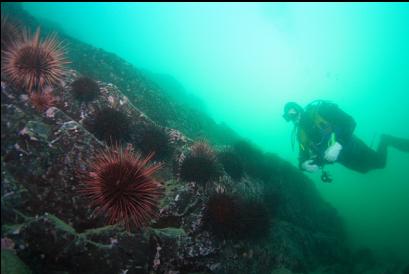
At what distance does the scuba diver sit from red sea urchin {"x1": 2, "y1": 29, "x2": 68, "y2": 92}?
33.1 ft

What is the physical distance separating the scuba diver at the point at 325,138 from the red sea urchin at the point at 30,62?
33.1 ft

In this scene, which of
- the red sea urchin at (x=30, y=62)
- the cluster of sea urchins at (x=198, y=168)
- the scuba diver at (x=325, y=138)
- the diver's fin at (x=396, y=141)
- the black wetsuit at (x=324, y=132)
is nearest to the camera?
the red sea urchin at (x=30, y=62)

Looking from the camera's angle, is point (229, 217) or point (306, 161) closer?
point (229, 217)

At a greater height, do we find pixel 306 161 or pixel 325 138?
pixel 325 138

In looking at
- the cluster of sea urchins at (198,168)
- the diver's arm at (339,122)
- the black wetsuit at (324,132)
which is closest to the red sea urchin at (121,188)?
the cluster of sea urchins at (198,168)

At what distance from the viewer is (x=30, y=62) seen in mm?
5387

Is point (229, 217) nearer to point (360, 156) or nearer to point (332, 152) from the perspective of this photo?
point (332, 152)

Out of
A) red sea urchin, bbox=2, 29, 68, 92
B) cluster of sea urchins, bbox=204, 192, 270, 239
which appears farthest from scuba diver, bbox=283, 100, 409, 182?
red sea urchin, bbox=2, 29, 68, 92

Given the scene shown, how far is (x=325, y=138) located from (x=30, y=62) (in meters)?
11.3

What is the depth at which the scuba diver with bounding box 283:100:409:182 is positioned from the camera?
11523 millimetres

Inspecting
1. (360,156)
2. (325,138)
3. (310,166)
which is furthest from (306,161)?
(360,156)

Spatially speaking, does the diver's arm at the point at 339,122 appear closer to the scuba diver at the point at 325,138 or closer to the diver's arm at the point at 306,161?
the scuba diver at the point at 325,138

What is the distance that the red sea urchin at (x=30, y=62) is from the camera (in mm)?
5273

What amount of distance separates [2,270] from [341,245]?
53.2 feet
